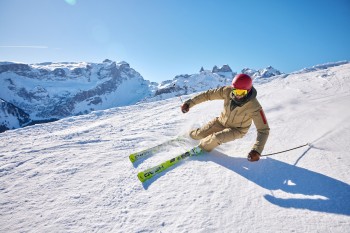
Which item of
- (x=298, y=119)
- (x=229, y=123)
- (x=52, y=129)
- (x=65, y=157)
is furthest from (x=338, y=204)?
(x=52, y=129)

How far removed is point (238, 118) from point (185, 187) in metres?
2.00

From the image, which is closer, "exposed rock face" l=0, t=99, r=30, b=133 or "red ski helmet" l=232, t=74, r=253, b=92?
"red ski helmet" l=232, t=74, r=253, b=92

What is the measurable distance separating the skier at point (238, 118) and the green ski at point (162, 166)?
0.79 feet

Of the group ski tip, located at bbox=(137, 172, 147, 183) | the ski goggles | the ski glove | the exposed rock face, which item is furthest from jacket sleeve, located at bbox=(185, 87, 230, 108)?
the exposed rock face

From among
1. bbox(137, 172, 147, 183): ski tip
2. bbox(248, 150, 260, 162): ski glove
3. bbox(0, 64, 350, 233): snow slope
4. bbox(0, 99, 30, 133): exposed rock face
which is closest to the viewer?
bbox(0, 64, 350, 233): snow slope

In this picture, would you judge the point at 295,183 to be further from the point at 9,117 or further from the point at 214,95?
the point at 9,117

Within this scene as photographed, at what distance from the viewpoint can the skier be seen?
4570mm

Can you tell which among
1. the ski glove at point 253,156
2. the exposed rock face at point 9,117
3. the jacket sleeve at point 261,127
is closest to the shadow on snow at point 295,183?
the ski glove at point 253,156

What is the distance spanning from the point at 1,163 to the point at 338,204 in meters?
6.17

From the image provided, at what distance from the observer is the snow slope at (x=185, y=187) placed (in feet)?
9.93

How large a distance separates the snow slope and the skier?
1.00 feet

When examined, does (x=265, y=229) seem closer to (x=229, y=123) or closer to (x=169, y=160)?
(x=169, y=160)

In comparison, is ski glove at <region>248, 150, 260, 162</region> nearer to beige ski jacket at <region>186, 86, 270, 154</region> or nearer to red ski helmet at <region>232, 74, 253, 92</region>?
beige ski jacket at <region>186, 86, 270, 154</region>

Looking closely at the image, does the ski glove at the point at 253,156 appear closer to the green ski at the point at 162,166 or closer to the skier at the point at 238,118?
the skier at the point at 238,118
